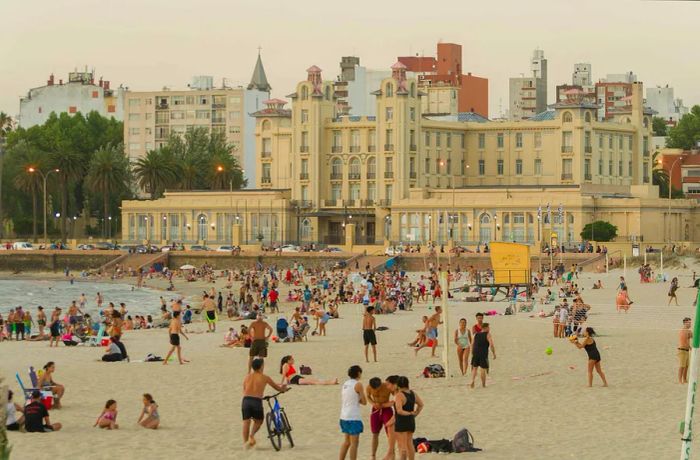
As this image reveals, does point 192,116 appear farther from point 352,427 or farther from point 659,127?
point 352,427

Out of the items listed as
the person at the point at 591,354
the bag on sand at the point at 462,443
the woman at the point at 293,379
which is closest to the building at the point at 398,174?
the woman at the point at 293,379

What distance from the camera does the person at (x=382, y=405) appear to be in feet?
61.4

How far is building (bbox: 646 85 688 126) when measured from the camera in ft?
545

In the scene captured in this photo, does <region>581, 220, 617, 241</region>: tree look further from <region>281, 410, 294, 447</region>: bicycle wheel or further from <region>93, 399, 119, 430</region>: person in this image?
<region>281, 410, 294, 447</region>: bicycle wheel

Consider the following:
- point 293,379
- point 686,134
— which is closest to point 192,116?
point 686,134

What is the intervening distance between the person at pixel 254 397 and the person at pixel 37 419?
3.19 meters

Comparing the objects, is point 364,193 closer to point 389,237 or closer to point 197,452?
point 389,237

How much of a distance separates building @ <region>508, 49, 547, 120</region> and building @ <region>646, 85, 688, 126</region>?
19606 millimetres

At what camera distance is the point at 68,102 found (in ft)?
484

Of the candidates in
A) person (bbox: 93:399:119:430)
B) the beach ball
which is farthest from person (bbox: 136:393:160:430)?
the beach ball

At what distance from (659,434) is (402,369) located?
928 cm

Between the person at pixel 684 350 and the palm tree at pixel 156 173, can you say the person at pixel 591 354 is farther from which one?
the palm tree at pixel 156 173

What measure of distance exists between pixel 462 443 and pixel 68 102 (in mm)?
130903

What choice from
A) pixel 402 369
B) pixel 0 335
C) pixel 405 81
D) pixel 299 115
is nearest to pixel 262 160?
pixel 299 115
